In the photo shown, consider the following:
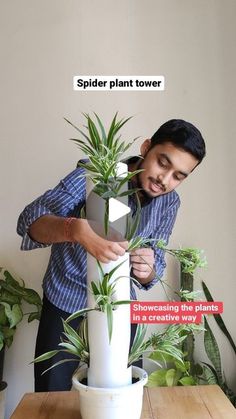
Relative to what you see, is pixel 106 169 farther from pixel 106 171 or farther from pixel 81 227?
pixel 81 227

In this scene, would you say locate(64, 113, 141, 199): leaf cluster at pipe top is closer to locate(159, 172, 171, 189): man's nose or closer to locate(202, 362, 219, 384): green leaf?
locate(159, 172, 171, 189): man's nose

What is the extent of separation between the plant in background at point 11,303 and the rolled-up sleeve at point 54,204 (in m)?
0.55

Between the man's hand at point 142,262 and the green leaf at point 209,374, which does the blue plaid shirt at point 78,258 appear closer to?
the man's hand at point 142,262

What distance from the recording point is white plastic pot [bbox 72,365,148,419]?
2.21 ft

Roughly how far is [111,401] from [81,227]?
0.30 meters


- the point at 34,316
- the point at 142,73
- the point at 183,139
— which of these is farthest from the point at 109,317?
the point at 34,316

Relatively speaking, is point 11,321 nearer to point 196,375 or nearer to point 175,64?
point 196,375

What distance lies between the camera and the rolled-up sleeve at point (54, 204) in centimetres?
79

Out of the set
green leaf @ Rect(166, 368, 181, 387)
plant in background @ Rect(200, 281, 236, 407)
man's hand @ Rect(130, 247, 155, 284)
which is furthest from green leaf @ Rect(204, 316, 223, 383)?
man's hand @ Rect(130, 247, 155, 284)

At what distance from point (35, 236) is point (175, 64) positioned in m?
0.65

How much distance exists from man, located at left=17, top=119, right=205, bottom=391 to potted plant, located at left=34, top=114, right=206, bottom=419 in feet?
0.10

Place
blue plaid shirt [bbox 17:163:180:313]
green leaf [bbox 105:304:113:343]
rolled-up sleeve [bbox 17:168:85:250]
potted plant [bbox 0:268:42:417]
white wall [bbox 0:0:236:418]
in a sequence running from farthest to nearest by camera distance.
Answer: potted plant [bbox 0:268:42:417] < white wall [bbox 0:0:236:418] < blue plaid shirt [bbox 17:163:180:313] < rolled-up sleeve [bbox 17:168:85:250] < green leaf [bbox 105:304:113:343]

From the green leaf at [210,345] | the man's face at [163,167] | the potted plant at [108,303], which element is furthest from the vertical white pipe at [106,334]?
the green leaf at [210,345]

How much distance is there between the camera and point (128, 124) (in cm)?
117
